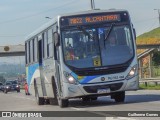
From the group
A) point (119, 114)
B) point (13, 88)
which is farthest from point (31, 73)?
point (13, 88)

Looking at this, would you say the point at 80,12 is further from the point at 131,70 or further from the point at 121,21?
the point at 131,70

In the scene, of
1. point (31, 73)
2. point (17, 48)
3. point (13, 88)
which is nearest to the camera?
point (31, 73)

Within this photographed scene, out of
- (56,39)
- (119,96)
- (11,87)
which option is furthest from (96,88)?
(11,87)

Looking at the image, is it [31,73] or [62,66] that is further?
[31,73]

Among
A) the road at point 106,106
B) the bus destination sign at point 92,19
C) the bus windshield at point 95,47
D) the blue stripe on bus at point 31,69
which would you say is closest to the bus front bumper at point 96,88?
the road at point 106,106

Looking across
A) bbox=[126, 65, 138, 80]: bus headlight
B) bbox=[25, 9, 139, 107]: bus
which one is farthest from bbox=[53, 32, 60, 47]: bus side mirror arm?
bbox=[126, 65, 138, 80]: bus headlight

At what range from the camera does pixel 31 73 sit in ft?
89.0

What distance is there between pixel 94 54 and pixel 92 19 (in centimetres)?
133

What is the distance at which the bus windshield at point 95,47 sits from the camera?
19.6 m

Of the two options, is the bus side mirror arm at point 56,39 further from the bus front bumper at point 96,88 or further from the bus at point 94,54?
the bus front bumper at point 96,88

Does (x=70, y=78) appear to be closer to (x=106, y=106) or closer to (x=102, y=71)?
(x=102, y=71)

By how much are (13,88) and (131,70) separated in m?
52.9

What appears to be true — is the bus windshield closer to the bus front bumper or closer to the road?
the bus front bumper

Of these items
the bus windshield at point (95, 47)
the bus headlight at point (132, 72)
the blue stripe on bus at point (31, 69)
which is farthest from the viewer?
the blue stripe on bus at point (31, 69)
